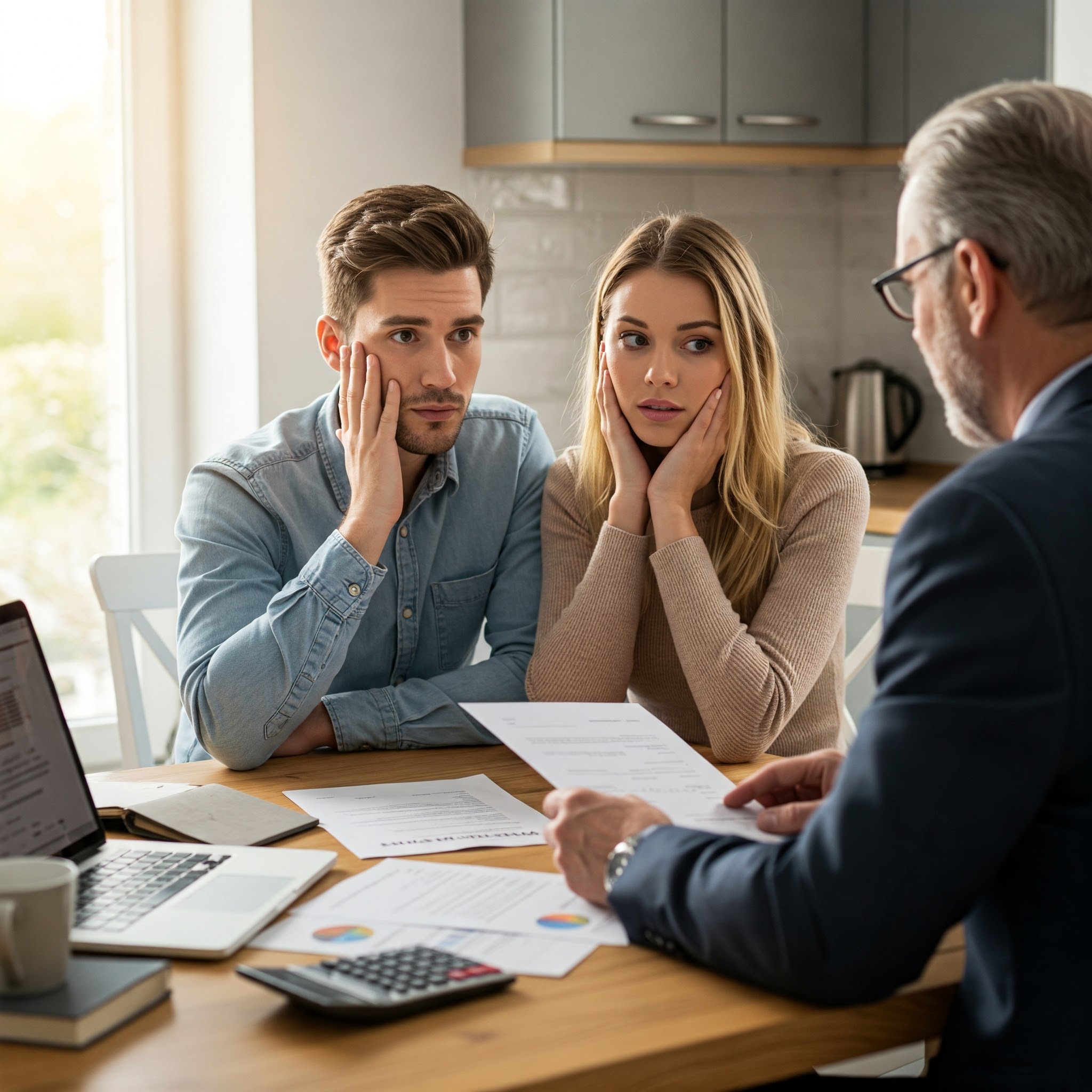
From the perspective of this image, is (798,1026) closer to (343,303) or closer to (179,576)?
(179,576)

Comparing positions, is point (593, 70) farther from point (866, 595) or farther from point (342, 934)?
point (342, 934)

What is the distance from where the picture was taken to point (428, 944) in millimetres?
1093

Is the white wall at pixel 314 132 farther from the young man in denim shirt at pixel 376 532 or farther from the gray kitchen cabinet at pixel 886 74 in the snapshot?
the gray kitchen cabinet at pixel 886 74

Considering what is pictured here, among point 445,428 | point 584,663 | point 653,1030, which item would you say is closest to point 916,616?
point 653,1030

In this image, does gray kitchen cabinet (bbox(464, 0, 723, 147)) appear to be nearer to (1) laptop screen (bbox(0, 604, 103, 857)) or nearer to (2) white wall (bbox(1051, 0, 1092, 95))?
(2) white wall (bbox(1051, 0, 1092, 95))

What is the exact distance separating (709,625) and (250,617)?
1.96ft

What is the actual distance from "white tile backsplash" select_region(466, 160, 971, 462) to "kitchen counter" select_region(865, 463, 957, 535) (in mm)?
72

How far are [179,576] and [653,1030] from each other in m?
1.06

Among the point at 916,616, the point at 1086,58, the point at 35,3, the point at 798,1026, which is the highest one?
the point at 35,3

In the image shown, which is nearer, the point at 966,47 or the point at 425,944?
the point at 425,944

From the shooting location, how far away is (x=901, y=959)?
3.16 feet

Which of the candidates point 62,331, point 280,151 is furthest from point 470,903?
point 62,331

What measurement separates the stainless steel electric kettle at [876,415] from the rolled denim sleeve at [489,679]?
165cm

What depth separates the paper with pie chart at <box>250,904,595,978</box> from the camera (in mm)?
1067
